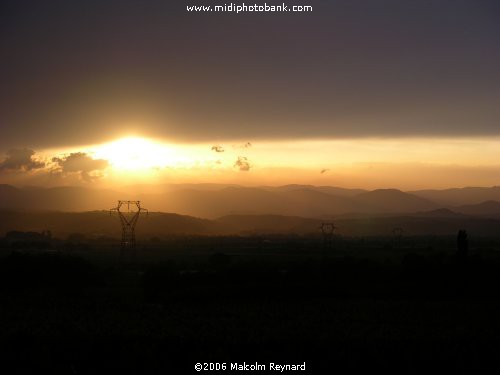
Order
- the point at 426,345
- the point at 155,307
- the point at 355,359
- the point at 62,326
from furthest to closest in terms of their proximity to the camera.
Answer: the point at 155,307
the point at 62,326
the point at 426,345
the point at 355,359

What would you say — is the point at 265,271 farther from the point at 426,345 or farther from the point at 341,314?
the point at 426,345

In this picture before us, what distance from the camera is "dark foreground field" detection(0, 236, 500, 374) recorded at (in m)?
33.7

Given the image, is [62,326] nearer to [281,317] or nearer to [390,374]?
[281,317]

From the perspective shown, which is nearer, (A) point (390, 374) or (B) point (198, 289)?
(A) point (390, 374)

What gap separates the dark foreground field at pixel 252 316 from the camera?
33688 mm

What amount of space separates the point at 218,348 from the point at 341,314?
1627cm

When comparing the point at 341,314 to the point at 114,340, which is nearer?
the point at 114,340

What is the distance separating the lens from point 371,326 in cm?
4403

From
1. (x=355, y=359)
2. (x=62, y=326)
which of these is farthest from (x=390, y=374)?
(x=62, y=326)

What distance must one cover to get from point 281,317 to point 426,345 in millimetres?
13024

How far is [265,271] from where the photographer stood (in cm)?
6975

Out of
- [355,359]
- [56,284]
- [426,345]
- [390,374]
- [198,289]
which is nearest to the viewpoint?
[390,374]

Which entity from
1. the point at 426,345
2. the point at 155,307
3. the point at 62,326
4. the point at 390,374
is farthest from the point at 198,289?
the point at 390,374

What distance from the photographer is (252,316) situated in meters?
48.2
